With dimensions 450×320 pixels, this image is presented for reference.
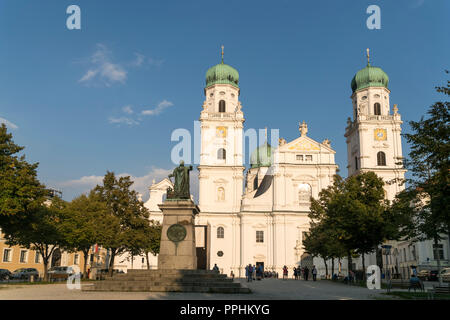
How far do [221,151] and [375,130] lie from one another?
2277 centimetres

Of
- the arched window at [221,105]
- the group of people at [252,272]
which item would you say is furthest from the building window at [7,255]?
the arched window at [221,105]

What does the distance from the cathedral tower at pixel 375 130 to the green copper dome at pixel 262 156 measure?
65.5 feet

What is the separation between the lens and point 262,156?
84.1 meters

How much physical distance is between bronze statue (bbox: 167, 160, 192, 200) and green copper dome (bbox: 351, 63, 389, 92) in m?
50.2

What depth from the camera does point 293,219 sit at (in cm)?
5975

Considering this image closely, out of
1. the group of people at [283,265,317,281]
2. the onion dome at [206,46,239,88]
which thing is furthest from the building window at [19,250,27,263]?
the onion dome at [206,46,239,88]

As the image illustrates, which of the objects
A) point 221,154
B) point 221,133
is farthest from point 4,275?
point 221,133

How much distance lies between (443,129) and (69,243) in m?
30.5

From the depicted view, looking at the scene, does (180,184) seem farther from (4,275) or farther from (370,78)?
(370,78)

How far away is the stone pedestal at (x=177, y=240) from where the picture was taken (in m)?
19.7

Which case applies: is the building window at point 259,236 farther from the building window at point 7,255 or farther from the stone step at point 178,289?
the stone step at point 178,289

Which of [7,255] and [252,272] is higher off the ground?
[7,255]
